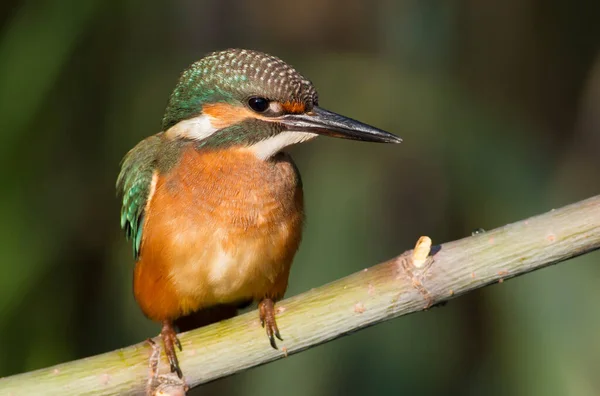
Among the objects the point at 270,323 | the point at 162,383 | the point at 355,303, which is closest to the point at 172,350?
the point at 162,383

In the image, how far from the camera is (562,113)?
3605 millimetres

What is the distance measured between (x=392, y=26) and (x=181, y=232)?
5.11 ft

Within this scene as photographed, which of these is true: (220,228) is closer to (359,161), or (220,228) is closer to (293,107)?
(293,107)

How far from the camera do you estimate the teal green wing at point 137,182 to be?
2.55 metres

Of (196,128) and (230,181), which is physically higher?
(196,128)

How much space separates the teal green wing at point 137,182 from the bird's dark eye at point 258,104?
373 millimetres

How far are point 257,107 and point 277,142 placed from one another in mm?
108

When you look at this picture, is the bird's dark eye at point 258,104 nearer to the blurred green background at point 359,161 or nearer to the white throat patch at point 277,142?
the white throat patch at point 277,142

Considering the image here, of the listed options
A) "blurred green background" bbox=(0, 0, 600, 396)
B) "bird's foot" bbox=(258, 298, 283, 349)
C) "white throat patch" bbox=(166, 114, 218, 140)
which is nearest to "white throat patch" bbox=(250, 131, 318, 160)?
"white throat patch" bbox=(166, 114, 218, 140)

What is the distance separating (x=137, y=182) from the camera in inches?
101

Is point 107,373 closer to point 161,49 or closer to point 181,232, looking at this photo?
point 181,232

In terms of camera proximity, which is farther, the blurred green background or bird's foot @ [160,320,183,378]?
the blurred green background

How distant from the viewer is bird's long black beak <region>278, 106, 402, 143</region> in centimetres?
232

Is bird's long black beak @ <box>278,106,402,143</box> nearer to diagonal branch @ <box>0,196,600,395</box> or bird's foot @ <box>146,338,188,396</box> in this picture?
diagonal branch @ <box>0,196,600,395</box>
